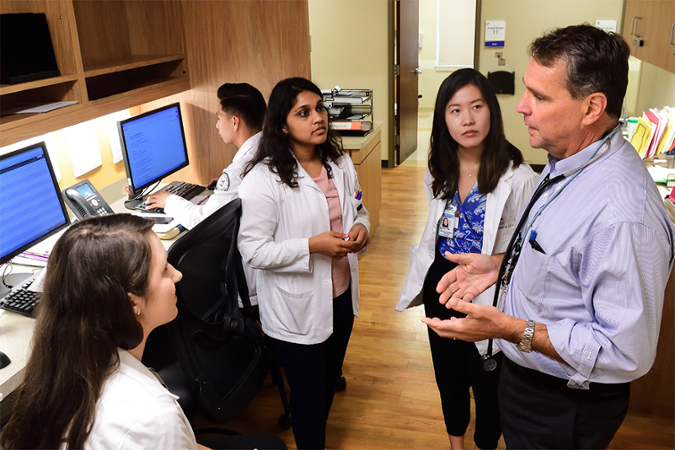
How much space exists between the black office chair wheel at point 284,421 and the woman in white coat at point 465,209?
70 cm

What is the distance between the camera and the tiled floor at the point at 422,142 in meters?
6.66

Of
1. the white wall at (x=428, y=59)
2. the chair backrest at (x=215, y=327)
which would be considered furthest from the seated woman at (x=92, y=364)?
the white wall at (x=428, y=59)

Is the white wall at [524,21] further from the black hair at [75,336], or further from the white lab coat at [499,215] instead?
the black hair at [75,336]

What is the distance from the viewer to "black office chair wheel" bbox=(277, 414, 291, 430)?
2.42m

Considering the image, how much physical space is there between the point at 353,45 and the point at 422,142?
2.06 metres

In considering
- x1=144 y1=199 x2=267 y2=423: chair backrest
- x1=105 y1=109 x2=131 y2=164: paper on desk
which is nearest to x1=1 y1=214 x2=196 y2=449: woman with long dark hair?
x1=144 y1=199 x2=267 y2=423: chair backrest

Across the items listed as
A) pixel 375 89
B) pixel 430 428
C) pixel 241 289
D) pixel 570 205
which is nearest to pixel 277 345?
pixel 241 289

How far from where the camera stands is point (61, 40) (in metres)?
2.21

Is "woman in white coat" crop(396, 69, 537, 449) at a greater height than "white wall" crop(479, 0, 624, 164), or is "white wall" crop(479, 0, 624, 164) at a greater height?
"white wall" crop(479, 0, 624, 164)

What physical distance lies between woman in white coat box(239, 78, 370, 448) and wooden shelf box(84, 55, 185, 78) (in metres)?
0.90

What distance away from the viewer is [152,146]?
9.16 feet

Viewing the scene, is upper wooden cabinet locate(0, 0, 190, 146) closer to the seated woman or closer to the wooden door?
the seated woman

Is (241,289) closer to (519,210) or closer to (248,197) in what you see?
(248,197)

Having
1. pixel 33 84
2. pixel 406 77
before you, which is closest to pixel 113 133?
pixel 33 84
